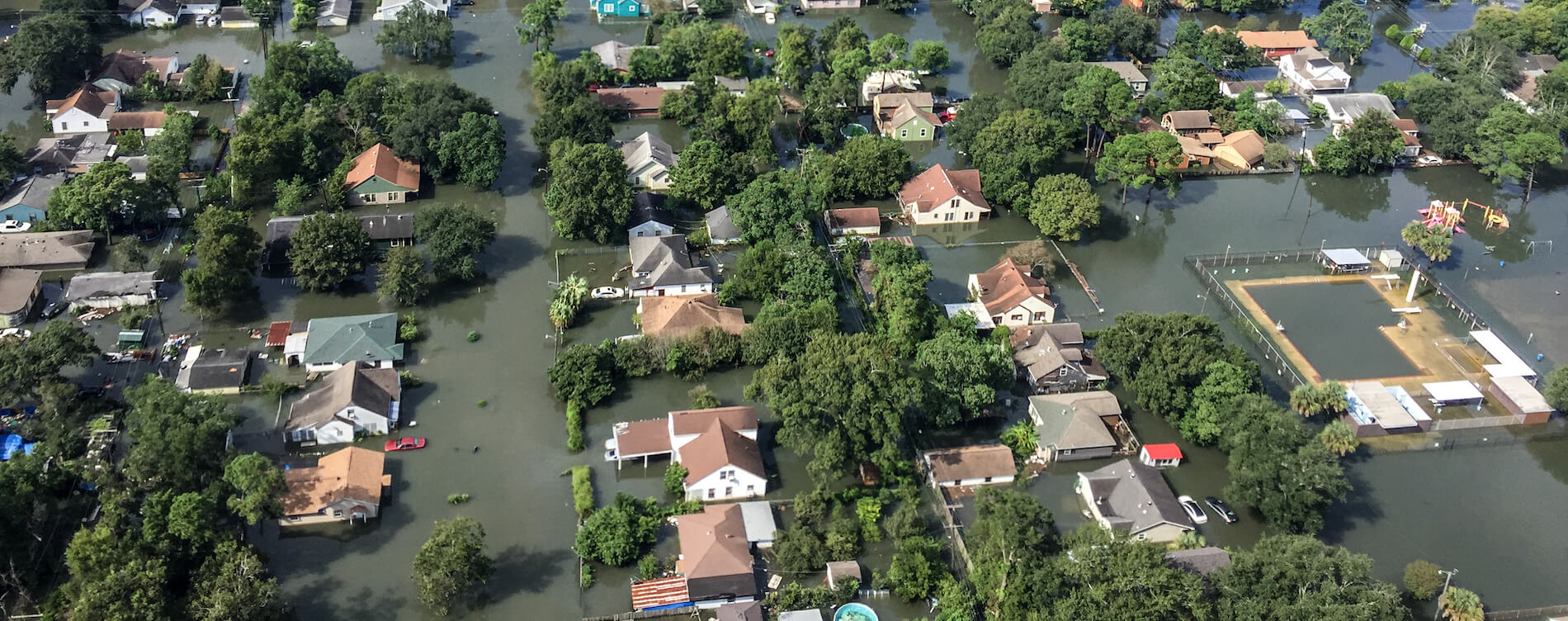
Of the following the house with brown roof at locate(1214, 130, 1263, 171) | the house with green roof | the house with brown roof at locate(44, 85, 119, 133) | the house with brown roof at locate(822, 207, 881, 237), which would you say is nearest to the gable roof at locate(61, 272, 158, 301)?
the house with green roof

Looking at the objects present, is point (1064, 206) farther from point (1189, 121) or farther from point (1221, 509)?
Result: point (1221, 509)

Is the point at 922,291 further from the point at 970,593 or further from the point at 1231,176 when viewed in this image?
the point at 1231,176

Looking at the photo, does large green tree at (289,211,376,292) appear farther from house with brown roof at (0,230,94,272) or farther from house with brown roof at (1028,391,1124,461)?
house with brown roof at (1028,391,1124,461)

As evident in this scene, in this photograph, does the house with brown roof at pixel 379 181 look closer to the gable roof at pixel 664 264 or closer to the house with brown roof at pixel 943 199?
the gable roof at pixel 664 264

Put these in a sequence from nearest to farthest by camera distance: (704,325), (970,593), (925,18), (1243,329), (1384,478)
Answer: (970,593)
(1384,478)
(704,325)
(1243,329)
(925,18)

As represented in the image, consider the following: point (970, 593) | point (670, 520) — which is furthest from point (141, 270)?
point (970, 593)

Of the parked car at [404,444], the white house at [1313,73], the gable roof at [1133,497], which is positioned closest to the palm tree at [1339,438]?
the gable roof at [1133,497]
